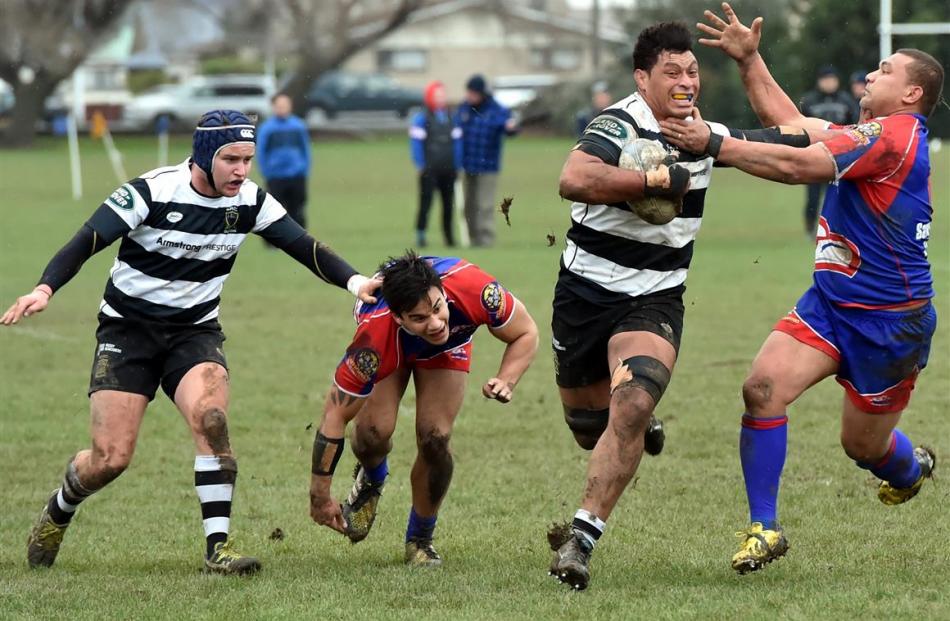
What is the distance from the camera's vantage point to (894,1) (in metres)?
28.0

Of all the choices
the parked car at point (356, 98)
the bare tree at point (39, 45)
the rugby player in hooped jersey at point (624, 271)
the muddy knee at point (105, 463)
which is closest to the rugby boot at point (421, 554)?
the rugby player in hooped jersey at point (624, 271)

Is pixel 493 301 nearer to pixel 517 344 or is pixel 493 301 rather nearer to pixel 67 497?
pixel 517 344

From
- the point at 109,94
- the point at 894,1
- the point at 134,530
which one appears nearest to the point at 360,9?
the point at 109,94

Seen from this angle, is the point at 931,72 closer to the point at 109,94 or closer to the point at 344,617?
the point at 344,617

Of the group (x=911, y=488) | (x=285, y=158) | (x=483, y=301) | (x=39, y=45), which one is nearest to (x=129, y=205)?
(x=483, y=301)

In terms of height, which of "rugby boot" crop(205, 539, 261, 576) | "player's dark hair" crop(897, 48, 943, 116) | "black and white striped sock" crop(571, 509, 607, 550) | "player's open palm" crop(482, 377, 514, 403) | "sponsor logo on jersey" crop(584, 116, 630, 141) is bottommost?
"rugby boot" crop(205, 539, 261, 576)

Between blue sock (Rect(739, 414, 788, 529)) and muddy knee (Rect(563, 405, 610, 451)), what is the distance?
87 centimetres

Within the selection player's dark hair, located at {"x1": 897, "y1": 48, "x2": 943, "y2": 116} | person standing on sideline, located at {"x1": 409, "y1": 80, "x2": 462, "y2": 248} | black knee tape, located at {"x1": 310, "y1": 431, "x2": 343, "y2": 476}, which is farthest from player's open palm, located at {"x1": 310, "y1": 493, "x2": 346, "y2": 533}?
person standing on sideline, located at {"x1": 409, "y1": 80, "x2": 462, "y2": 248}

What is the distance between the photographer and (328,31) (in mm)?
55531

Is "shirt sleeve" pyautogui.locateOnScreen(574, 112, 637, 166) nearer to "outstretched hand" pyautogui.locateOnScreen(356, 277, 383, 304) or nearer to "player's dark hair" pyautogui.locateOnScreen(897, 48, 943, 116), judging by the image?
"outstretched hand" pyautogui.locateOnScreen(356, 277, 383, 304)

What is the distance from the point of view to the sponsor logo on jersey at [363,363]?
6.21 meters

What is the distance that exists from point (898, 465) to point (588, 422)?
140 cm

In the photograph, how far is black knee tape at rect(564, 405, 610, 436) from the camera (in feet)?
22.6

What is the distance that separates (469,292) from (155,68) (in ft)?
214
